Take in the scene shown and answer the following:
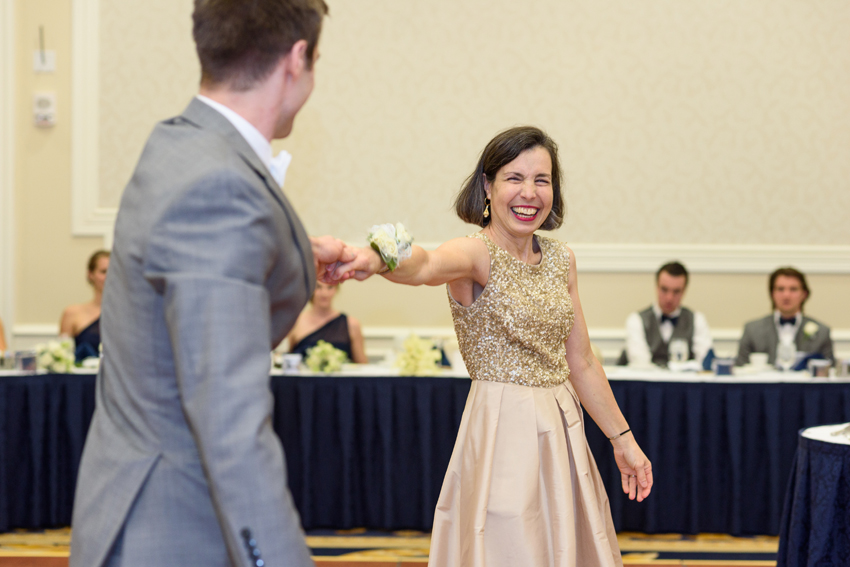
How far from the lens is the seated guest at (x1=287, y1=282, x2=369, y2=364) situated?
16.7ft

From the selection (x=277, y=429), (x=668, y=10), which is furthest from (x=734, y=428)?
(x=668, y=10)

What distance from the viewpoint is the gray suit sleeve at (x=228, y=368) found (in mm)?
857

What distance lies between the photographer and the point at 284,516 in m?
0.88

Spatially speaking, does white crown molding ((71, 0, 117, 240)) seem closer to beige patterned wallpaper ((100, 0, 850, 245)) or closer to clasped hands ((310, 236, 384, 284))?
beige patterned wallpaper ((100, 0, 850, 245))

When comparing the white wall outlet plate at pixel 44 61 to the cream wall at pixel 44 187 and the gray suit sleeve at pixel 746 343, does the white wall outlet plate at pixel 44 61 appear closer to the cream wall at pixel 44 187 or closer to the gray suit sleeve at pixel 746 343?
the cream wall at pixel 44 187

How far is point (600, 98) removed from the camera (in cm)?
607

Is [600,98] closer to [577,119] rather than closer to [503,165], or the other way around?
[577,119]

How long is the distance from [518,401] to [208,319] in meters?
1.24

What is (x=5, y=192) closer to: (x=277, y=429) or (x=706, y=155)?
(x=277, y=429)

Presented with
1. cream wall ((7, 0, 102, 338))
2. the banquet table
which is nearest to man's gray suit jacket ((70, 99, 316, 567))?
the banquet table

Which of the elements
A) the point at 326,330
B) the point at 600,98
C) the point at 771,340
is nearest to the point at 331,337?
the point at 326,330

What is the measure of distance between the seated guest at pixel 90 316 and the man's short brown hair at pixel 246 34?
4014 mm

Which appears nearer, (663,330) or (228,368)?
(228,368)

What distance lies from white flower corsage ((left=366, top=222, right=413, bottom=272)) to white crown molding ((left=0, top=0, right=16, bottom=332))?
5.29 m
